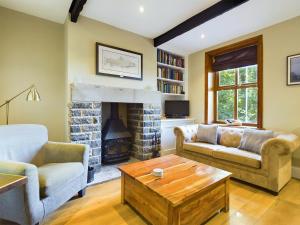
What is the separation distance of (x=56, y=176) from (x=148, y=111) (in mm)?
2168

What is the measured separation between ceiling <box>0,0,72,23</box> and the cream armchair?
1795 millimetres

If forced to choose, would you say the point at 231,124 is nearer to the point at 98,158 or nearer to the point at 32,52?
the point at 98,158

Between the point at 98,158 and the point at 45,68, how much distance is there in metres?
1.78

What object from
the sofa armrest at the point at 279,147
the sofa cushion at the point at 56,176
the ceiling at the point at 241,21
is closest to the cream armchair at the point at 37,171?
the sofa cushion at the point at 56,176

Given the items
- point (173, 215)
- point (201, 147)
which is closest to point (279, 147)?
point (201, 147)

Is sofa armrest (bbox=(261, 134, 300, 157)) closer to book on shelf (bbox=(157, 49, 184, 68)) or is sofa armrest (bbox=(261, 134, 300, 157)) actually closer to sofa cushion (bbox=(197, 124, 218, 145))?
sofa cushion (bbox=(197, 124, 218, 145))

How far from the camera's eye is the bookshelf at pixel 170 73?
13.2ft

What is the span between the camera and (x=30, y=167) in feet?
4.66

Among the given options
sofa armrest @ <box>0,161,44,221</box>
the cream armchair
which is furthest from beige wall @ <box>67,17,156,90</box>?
sofa armrest @ <box>0,161,44,221</box>

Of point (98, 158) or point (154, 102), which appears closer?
point (98, 158)

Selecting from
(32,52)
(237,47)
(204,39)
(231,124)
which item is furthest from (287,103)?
(32,52)

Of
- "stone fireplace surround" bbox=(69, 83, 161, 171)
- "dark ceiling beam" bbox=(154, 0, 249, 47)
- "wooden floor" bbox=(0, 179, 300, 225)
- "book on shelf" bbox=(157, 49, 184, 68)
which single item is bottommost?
"wooden floor" bbox=(0, 179, 300, 225)

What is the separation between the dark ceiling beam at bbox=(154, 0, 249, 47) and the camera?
2340mm

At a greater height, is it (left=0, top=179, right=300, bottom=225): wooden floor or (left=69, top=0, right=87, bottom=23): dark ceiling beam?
(left=69, top=0, right=87, bottom=23): dark ceiling beam
